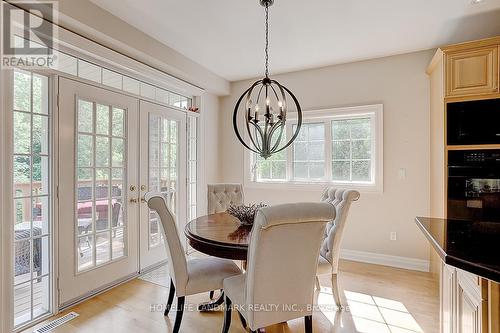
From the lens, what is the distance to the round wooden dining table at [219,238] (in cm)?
177

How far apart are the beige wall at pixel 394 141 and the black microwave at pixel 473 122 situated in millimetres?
621

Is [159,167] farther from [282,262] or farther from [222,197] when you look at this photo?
[282,262]

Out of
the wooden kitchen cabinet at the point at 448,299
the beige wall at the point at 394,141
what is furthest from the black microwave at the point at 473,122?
the wooden kitchen cabinet at the point at 448,299

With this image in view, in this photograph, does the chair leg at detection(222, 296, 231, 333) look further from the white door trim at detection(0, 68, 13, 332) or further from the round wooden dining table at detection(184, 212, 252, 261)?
the white door trim at detection(0, 68, 13, 332)

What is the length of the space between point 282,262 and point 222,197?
1.79 meters

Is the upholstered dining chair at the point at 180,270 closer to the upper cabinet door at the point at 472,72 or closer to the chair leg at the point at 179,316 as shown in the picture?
the chair leg at the point at 179,316

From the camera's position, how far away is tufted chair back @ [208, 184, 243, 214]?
322cm

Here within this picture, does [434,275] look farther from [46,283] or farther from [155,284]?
[46,283]

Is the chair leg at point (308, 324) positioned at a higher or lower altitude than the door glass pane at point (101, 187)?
lower

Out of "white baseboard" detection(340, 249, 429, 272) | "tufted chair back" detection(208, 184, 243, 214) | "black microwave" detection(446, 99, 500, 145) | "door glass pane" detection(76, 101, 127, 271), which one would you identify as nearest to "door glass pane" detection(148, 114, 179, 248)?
"door glass pane" detection(76, 101, 127, 271)

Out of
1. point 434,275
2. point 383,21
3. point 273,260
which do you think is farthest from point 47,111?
point 434,275

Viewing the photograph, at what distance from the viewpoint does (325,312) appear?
238cm

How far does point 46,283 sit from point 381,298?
3.05 meters

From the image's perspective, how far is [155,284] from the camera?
293 cm
